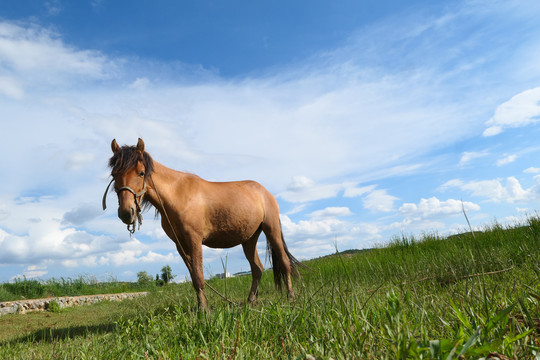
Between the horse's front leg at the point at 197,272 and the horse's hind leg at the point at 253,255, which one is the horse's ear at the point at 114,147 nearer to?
the horse's front leg at the point at 197,272

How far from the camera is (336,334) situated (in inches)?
78.0

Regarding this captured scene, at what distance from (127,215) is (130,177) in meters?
0.47

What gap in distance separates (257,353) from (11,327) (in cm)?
814

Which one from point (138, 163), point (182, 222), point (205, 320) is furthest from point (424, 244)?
point (205, 320)

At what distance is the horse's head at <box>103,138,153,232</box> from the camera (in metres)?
4.73

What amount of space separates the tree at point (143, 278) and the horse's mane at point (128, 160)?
574 inches

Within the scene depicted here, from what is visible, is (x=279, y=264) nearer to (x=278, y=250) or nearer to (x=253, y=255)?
(x=278, y=250)

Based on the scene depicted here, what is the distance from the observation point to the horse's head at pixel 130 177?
15.5 ft

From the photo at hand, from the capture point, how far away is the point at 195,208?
5.20m

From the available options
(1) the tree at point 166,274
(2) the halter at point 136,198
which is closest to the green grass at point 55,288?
(1) the tree at point 166,274

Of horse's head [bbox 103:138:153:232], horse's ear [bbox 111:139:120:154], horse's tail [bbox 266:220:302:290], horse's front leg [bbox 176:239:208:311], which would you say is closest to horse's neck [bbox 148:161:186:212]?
horse's head [bbox 103:138:153:232]

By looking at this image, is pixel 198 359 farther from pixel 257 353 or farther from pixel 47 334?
pixel 47 334

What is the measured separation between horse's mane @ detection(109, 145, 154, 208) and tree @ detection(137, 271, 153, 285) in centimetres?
1458

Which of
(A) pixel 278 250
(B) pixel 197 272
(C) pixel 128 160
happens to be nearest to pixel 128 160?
(C) pixel 128 160
